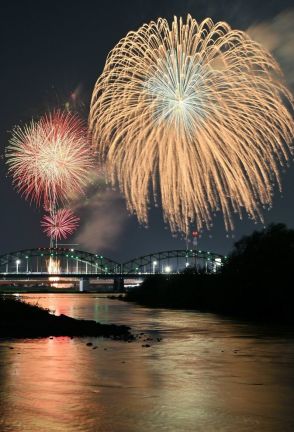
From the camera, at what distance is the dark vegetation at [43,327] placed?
43688 millimetres

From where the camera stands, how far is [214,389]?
22484mm

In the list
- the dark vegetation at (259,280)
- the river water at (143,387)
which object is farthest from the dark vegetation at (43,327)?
the dark vegetation at (259,280)

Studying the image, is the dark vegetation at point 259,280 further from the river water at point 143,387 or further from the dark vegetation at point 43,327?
the river water at point 143,387

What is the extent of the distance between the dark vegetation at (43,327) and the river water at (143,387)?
11.9 feet

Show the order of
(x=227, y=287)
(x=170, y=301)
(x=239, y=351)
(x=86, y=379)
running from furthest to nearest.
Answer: (x=170, y=301), (x=227, y=287), (x=239, y=351), (x=86, y=379)

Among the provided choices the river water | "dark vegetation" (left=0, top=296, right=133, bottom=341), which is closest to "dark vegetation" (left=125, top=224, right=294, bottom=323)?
"dark vegetation" (left=0, top=296, right=133, bottom=341)

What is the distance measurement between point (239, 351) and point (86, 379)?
14071 mm

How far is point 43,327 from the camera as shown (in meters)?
45.0

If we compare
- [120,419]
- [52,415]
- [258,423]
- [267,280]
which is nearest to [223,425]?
[258,423]

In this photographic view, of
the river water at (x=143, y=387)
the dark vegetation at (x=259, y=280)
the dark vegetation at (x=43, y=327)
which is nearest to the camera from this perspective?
the river water at (x=143, y=387)

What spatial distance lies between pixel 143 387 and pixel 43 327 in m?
23.2

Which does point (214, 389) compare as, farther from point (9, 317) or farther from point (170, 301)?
point (170, 301)

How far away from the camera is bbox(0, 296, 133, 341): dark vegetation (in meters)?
43.7

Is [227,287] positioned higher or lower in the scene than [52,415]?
higher
